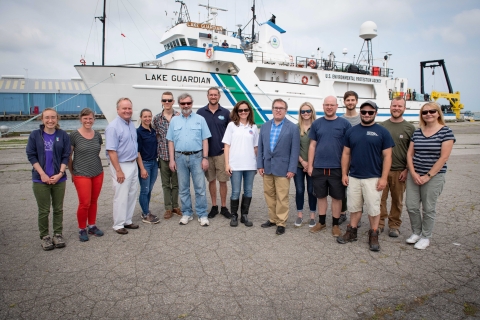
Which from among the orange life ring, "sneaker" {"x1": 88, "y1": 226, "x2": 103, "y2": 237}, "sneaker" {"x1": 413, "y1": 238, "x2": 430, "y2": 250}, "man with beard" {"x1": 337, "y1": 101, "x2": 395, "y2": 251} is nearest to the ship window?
the orange life ring

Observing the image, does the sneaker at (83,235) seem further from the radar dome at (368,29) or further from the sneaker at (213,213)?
the radar dome at (368,29)

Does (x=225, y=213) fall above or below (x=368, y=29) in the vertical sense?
below

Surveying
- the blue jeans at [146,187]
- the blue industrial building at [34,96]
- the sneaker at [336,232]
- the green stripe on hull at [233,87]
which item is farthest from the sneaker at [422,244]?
the blue industrial building at [34,96]

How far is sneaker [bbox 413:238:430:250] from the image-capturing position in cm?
360

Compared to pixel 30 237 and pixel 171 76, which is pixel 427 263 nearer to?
pixel 30 237

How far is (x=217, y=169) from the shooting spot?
4.85 meters

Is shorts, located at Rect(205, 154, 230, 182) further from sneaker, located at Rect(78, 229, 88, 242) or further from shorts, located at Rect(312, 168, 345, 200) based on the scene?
sneaker, located at Rect(78, 229, 88, 242)

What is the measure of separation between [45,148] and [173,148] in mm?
1591

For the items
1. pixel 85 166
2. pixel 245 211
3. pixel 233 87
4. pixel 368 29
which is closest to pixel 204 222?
pixel 245 211

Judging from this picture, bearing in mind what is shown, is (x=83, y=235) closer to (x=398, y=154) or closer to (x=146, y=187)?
(x=146, y=187)

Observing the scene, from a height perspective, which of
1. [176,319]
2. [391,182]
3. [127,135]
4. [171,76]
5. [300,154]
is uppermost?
[171,76]

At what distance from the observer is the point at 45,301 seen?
2.62 meters

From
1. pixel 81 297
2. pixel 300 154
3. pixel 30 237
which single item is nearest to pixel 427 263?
pixel 300 154

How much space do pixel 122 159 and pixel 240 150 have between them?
1.57 meters
